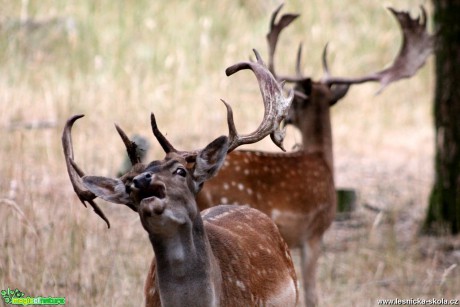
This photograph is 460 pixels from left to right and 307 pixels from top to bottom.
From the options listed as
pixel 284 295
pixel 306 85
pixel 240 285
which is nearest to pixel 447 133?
pixel 306 85

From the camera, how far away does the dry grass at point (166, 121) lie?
6.20 metres

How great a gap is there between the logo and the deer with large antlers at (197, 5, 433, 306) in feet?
4.58

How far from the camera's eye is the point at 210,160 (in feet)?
14.2

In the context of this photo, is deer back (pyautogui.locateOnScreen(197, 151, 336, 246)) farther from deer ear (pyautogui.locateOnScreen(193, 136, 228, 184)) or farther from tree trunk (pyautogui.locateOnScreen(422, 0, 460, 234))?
deer ear (pyautogui.locateOnScreen(193, 136, 228, 184))

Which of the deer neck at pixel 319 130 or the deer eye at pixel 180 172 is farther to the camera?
the deer neck at pixel 319 130

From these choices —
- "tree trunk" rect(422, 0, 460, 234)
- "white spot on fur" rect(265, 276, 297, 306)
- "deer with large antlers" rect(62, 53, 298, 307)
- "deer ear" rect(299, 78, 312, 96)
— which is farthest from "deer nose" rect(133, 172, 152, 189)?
"tree trunk" rect(422, 0, 460, 234)

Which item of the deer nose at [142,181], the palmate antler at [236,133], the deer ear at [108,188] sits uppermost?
the palmate antler at [236,133]

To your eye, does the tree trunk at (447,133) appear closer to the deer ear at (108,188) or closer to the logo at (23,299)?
the logo at (23,299)

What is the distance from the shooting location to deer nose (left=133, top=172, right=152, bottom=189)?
13.1 ft

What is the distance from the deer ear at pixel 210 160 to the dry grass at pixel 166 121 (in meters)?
1.47

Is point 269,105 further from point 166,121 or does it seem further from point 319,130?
point 166,121

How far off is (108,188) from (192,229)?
0.39 meters

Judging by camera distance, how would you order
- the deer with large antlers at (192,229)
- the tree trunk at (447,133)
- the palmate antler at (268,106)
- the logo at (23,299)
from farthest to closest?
the tree trunk at (447,133) → the logo at (23,299) → the palmate antler at (268,106) → the deer with large antlers at (192,229)

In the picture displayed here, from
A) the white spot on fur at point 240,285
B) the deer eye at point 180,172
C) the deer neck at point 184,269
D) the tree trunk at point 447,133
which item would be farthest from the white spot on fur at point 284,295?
the tree trunk at point 447,133
